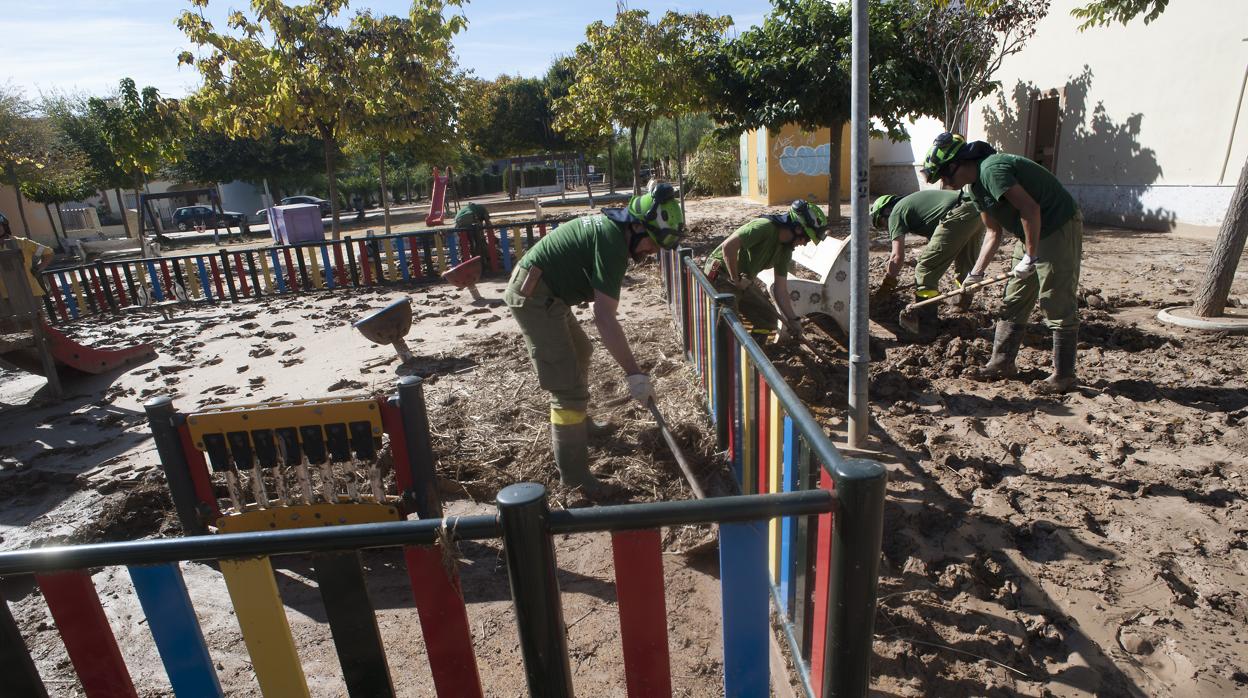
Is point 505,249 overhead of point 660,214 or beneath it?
beneath

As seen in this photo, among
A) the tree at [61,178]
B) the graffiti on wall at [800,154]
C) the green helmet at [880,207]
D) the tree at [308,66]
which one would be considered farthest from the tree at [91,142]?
the green helmet at [880,207]

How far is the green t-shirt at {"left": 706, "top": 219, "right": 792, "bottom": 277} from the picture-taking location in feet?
16.7

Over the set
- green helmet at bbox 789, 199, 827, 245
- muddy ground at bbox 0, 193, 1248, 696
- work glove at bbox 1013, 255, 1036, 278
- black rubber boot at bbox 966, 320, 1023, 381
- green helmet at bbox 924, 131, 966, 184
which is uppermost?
green helmet at bbox 924, 131, 966, 184

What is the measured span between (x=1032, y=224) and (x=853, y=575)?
3.71 m

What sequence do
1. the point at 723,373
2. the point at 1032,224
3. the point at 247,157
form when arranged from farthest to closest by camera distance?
the point at 247,157
the point at 1032,224
the point at 723,373

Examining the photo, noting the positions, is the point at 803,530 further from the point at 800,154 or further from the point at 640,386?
the point at 800,154

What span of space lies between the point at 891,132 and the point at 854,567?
12.5 m

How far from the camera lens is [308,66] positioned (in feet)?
35.7

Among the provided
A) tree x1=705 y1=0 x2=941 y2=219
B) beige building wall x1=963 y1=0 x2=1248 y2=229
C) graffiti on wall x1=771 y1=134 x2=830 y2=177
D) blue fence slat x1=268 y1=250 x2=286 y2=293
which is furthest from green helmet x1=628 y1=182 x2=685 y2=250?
graffiti on wall x1=771 y1=134 x2=830 y2=177

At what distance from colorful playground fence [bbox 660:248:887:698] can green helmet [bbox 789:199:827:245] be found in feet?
5.06

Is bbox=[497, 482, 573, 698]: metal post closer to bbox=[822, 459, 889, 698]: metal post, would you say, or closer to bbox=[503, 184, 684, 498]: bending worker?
bbox=[822, 459, 889, 698]: metal post

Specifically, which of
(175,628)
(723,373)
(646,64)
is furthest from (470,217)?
(175,628)

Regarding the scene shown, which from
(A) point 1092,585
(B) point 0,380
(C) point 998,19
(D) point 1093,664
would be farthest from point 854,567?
(C) point 998,19

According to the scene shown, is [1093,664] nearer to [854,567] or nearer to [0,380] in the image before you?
[854,567]
